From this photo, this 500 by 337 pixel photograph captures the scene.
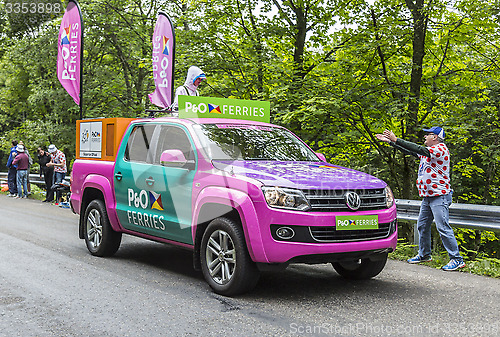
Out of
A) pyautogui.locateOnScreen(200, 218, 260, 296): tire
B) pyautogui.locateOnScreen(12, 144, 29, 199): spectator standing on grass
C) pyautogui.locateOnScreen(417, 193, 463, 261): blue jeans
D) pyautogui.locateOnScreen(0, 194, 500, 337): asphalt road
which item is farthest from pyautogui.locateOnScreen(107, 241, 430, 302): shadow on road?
pyautogui.locateOnScreen(12, 144, 29, 199): spectator standing on grass

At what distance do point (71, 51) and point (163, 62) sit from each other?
9.20 feet

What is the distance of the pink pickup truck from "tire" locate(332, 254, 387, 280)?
0.02 metres

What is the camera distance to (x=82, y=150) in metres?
8.49

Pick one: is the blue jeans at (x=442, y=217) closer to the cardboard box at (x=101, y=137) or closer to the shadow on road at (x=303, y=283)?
the shadow on road at (x=303, y=283)

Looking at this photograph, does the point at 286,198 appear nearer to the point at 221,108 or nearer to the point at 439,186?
the point at 221,108

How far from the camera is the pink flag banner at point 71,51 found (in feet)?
48.9

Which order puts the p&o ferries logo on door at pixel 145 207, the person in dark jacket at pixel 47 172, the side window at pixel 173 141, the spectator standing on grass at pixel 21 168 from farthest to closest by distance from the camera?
the spectator standing on grass at pixel 21 168 < the person in dark jacket at pixel 47 172 < the p&o ferries logo on door at pixel 145 207 < the side window at pixel 173 141

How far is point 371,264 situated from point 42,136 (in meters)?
21.6

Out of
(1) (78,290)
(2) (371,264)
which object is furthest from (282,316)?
(1) (78,290)

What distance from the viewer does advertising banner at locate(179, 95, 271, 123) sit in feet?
23.6

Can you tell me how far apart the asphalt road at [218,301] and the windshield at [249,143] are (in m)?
1.47

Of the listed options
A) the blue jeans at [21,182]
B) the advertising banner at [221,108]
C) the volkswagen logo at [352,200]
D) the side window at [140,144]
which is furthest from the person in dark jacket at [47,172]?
the volkswagen logo at [352,200]

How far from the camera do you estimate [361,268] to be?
255 inches

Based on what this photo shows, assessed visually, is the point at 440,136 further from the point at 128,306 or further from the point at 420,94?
the point at 420,94
